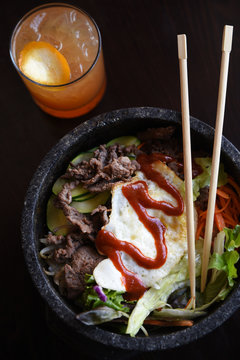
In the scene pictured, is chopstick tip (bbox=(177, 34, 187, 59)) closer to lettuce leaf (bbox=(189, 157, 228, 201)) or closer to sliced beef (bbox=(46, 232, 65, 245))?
lettuce leaf (bbox=(189, 157, 228, 201))

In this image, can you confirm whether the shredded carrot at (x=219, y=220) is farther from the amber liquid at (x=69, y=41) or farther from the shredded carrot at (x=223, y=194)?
the amber liquid at (x=69, y=41)

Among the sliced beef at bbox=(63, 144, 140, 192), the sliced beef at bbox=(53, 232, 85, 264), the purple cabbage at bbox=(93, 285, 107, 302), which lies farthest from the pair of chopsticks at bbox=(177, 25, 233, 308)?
the sliced beef at bbox=(53, 232, 85, 264)

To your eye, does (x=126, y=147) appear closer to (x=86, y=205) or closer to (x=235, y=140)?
(x=86, y=205)

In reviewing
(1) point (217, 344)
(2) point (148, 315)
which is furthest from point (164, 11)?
(1) point (217, 344)

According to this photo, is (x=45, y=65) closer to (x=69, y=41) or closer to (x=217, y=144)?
(x=69, y=41)

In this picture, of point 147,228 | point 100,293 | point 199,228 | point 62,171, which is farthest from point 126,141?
point 100,293
